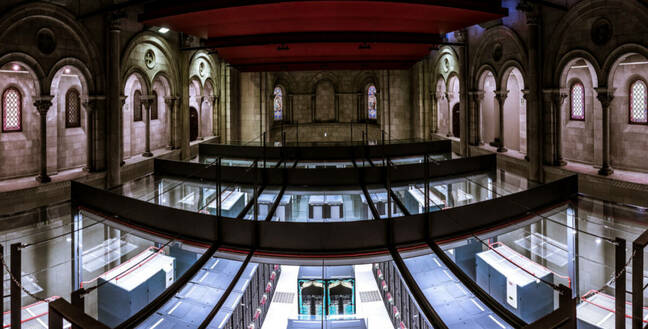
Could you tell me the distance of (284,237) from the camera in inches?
205

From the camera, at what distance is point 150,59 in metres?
13.0

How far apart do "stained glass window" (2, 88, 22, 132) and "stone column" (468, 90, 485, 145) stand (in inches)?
600

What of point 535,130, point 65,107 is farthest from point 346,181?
point 65,107

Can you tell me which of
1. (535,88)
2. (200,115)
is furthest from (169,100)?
(535,88)

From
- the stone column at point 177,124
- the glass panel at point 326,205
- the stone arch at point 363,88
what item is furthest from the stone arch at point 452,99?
the stone column at point 177,124

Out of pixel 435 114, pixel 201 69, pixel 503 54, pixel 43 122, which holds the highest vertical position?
pixel 201 69

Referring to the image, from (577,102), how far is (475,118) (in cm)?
336

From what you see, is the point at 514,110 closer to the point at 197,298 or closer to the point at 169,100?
the point at 169,100

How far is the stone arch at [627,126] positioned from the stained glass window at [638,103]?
73 millimetres

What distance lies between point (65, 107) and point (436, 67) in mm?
15519

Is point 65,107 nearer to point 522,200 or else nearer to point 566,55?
point 522,200

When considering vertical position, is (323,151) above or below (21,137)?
below

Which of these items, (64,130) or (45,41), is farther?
(64,130)

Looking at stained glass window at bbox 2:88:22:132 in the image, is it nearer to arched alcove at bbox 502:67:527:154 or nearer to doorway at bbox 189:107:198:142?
doorway at bbox 189:107:198:142
